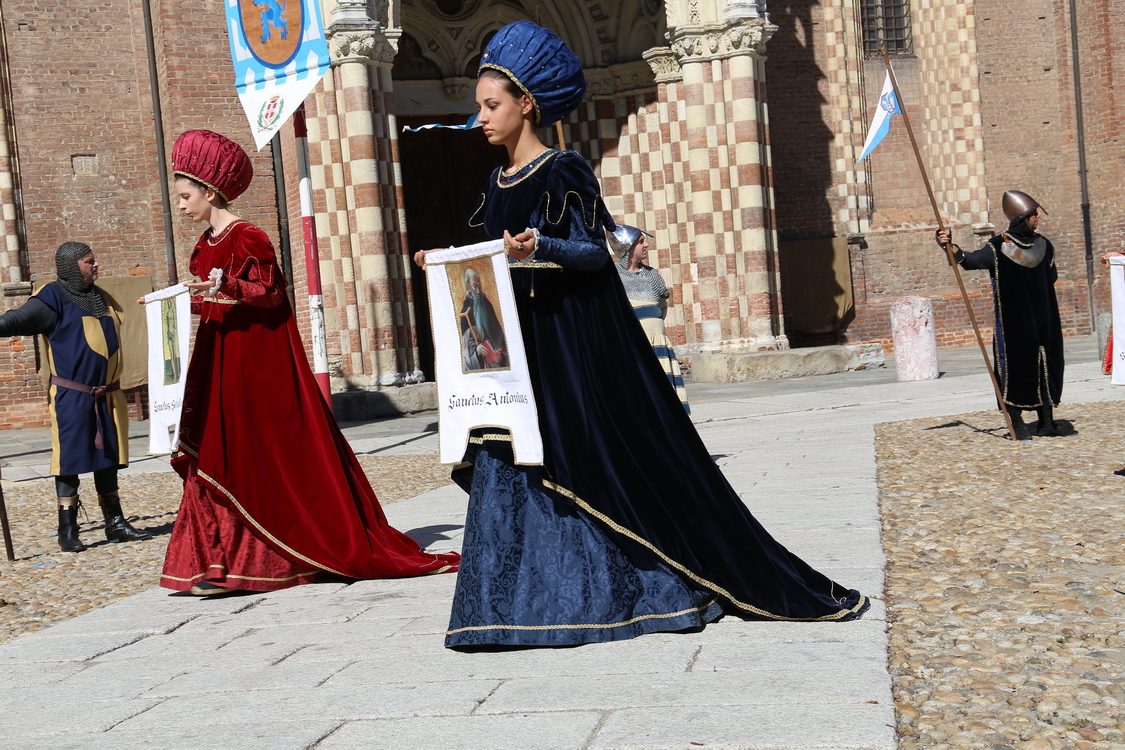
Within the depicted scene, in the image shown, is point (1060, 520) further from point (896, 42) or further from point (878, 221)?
point (896, 42)

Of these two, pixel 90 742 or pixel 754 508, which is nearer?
pixel 90 742

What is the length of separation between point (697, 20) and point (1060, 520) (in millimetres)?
11652

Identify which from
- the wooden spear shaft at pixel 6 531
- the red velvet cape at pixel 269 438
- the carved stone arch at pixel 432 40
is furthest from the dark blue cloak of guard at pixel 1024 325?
the carved stone arch at pixel 432 40

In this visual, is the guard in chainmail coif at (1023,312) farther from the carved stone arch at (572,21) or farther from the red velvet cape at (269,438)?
the carved stone arch at (572,21)

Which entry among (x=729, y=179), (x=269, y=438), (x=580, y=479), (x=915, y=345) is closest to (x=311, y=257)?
(x=269, y=438)

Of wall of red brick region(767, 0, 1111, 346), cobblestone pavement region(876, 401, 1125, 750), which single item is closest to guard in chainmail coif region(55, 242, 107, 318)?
cobblestone pavement region(876, 401, 1125, 750)

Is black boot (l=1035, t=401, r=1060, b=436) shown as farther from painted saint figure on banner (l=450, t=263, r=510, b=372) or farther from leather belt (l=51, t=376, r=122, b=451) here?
leather belt (l=51, t=376, r=122, b=451)

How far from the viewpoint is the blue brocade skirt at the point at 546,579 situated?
3496 mm

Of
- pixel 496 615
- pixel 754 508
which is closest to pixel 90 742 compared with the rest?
pixel 496 615

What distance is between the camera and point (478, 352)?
3670mm

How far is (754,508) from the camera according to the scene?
20.2 ft

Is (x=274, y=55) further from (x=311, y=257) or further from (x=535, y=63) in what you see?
(x=535, y=63)

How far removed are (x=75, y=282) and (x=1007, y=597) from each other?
548 centimetres

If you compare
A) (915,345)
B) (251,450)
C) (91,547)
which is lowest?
(91,547)
